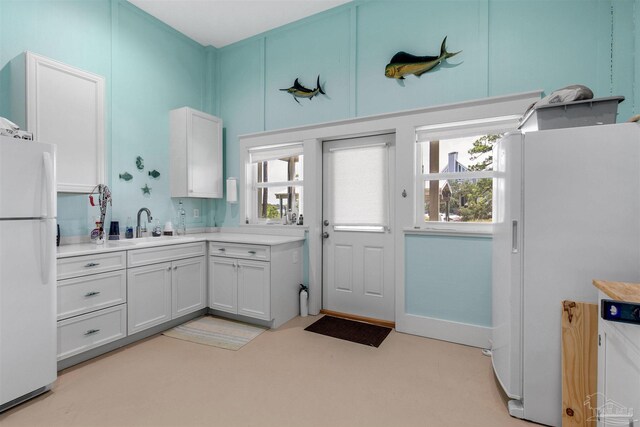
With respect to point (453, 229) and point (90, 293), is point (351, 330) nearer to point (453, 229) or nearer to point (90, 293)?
point (453, 229)

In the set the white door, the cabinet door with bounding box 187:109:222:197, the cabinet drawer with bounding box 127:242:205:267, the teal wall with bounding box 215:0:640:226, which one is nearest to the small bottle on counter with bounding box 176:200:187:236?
the cabinet door with bounding box 187:109:222:197

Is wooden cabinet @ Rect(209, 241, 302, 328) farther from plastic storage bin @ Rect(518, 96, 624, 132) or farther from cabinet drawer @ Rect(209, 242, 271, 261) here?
plastic storage bin @ Rect(518, 96, 624, 132)

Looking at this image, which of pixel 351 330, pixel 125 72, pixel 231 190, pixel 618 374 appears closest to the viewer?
pixel 618 374

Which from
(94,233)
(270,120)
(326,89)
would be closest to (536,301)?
(326,89)

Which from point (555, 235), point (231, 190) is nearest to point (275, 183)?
point (231, 190)

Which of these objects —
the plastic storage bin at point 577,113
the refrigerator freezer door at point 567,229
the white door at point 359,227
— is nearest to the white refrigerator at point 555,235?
the refrigerator freezer door at point 567,229

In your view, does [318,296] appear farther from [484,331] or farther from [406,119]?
[406,119]

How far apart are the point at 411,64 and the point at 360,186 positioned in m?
1.37

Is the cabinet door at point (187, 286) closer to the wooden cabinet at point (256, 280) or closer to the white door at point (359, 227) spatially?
the wooden cabinet at point (256, 280)

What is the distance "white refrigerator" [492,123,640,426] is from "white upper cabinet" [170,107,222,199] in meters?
A: 3.35

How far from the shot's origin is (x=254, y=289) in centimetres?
319

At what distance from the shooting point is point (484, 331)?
275 cm

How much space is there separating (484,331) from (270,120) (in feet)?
11.1

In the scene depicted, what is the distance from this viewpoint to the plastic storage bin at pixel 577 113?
5.70ft
